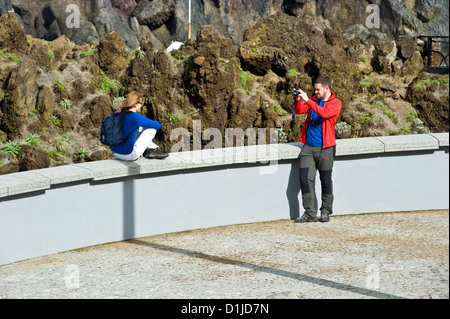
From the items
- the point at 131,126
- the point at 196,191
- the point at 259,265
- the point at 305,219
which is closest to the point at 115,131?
the point at 131,126

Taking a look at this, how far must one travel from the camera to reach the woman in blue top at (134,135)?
7637 mm

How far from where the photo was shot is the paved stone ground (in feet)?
19.1

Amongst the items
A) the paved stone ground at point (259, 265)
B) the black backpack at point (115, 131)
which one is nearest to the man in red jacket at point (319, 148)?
the paved stone ground at point (259, 265)

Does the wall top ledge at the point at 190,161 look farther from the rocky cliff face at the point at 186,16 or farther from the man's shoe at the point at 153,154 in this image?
the rocky cliff face at the point at 186,16

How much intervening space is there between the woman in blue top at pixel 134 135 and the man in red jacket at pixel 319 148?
1.85 metres

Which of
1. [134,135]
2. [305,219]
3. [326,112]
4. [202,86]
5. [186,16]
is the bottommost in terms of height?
[305,219]

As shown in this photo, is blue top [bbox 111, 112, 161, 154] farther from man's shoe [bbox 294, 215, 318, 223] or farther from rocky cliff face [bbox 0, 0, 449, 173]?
rocky cliff face [bbox 0, 0, 449, 173]

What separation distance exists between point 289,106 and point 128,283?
1118 centimetres

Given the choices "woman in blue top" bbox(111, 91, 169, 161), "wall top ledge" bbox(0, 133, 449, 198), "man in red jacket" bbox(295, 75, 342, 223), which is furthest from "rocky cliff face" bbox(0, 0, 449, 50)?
"man in red jacket" bbox(295, 75, 342, 223)

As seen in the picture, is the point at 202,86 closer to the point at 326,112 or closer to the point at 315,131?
the point at 315,131

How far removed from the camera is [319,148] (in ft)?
26.4

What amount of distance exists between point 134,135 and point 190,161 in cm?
76
